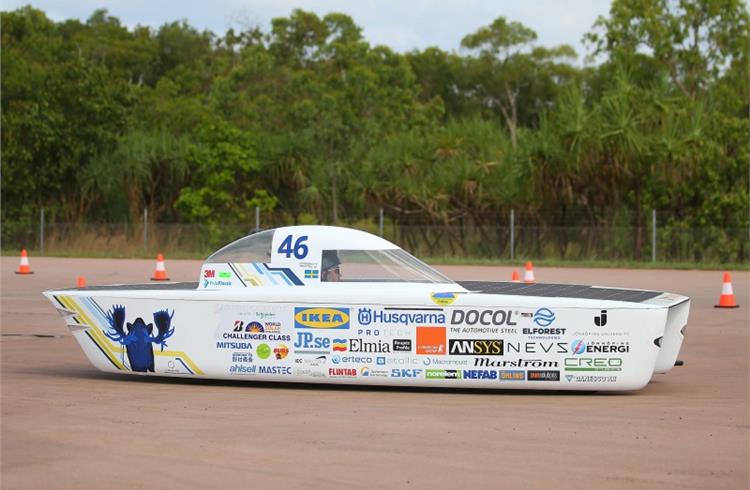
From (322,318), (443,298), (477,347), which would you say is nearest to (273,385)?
(322,318)

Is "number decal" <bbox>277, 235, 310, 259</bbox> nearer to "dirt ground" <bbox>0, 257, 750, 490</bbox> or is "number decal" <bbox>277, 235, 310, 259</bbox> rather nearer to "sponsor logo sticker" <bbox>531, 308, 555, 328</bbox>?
"dirt ground" <bbox>0, 257, 750, 490</bbox>

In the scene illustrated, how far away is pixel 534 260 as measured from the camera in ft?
115

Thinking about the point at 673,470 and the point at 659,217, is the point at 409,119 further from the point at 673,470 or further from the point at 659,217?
the point at 673,470

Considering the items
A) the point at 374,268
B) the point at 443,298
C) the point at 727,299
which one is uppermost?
the point at 374,268

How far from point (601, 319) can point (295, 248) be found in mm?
2834

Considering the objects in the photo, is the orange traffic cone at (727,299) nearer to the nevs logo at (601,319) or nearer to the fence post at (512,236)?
the nevs logo at (601,319)

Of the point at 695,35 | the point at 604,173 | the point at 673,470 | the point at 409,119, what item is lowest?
the point at 673,470

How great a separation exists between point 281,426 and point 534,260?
89.6 feet

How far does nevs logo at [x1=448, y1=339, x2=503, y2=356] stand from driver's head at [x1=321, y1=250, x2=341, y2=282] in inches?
51.0

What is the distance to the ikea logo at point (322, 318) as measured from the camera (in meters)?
9.98

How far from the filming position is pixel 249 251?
10.6 meters

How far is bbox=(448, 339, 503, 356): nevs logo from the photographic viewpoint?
32.1 ft

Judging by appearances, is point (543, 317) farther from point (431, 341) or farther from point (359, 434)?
point (359, 434)

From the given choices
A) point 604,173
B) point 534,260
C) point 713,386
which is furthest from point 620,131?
point 713,386
